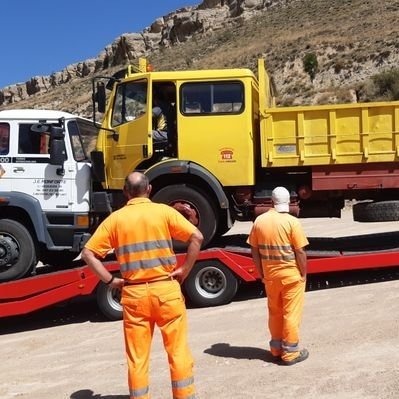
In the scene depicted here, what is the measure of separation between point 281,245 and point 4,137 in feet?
13.6

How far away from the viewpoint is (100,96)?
7617 millimetres

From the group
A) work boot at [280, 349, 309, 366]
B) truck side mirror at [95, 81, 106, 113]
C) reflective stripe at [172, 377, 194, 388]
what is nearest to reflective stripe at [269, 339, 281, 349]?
work boot at [280, 349, 309, 366]

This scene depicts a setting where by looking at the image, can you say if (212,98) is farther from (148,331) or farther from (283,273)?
(148,331)

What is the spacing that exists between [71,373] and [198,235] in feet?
8.08

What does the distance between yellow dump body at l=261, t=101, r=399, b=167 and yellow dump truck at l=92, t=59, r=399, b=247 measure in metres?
0.01

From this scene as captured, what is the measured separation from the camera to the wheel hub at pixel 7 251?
7355 mm

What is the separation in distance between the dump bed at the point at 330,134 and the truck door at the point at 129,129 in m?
1.49

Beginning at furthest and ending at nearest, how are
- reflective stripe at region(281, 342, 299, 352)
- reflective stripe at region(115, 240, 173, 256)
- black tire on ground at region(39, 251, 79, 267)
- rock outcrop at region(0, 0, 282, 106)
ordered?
rock outcrop at region(0, 0, 282, 106) < black tire on ground at region(39, 251, 79, 267) < reflective stripe at region(281, 342, 299, 352) < reflective stripe at region(115, 240, 173, 256)

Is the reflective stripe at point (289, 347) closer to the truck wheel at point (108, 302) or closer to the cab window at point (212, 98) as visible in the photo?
the truck wheel at point (108, 302)

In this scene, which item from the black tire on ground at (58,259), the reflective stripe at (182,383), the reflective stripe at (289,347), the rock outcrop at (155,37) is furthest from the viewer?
the rock outcrop at (155,37)

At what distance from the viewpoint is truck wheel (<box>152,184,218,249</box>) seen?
760 cm

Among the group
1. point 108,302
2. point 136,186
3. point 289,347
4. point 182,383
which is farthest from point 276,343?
point 108,302

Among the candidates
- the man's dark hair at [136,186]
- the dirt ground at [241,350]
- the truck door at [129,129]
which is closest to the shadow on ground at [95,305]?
the dirt ground at [241,350]

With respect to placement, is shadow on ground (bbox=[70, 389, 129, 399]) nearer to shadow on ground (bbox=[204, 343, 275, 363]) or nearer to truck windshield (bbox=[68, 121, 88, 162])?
shadow on ground (bbox=[204, 343, 275, 363])
